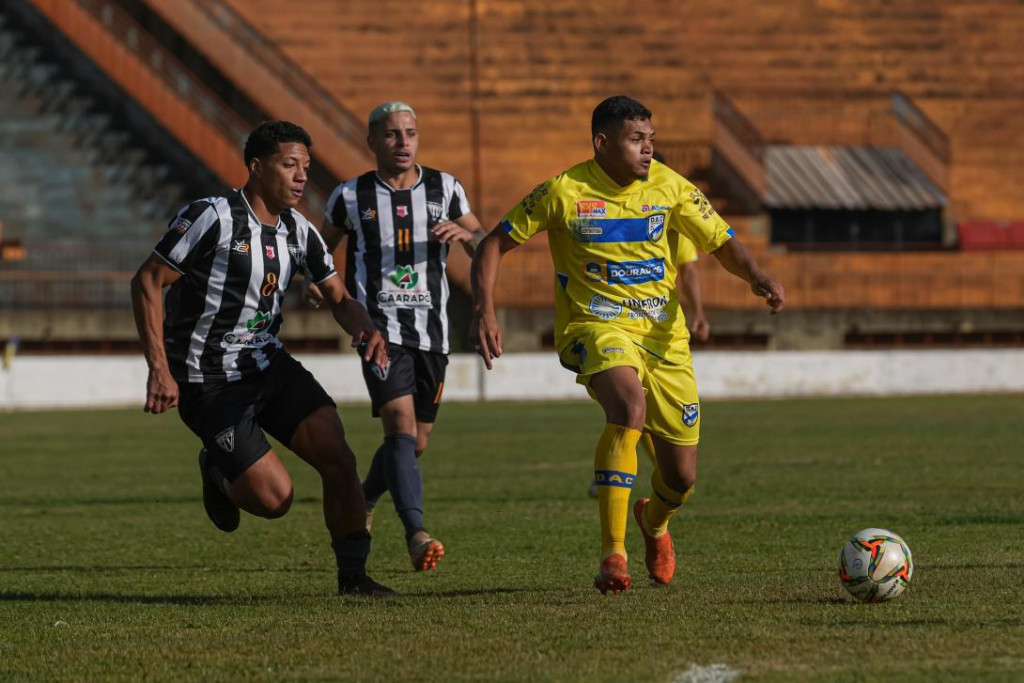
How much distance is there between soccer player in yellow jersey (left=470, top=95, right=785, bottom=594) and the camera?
22.2 ft

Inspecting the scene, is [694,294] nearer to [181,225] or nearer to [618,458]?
[618,458]

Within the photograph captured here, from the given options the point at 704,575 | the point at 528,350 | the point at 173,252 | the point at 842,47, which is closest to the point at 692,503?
the point at 704,575

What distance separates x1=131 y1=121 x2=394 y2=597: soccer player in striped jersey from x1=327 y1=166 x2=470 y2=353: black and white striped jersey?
3.92ft

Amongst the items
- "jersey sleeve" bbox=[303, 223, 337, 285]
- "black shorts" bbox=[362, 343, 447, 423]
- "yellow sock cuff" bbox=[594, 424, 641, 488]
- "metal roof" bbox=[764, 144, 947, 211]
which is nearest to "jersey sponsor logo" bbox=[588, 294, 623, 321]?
"yellow sock cuff" bbox=[594, 424, 641, 488]

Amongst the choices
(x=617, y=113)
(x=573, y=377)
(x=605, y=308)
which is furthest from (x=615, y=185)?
(x=573, y=377)

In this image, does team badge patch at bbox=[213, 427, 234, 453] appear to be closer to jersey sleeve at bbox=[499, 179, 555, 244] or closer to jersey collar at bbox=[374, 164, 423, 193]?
jersey sleeve at bbox=[499, 179, 555, 244]

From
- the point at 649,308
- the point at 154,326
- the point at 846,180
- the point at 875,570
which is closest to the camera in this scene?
the point at 875,570

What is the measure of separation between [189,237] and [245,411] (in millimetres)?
753

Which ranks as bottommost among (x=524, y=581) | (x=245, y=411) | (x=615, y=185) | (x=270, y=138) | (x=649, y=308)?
(x=524, y=581)

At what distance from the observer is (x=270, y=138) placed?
672 centimetres

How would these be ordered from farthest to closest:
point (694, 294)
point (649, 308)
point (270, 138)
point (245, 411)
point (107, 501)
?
point (107, 501) < point (694, 294) < point (649, 308) < point (245, 411) < point (270, 138)

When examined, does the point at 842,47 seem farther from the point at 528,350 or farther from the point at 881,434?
the point at 881,434

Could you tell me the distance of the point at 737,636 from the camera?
533 cm

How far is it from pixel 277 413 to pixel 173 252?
31.1 inches
